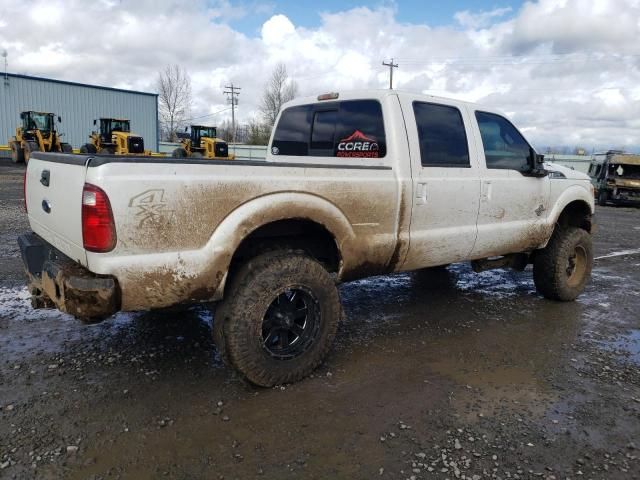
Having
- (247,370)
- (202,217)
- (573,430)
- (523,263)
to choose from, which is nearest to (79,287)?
(202,217)

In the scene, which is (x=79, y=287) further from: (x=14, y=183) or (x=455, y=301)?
(x=14, y=183)

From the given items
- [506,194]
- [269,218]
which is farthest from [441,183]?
[269,218]

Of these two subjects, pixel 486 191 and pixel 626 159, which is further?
pixel 626 159

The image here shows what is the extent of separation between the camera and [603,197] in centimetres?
1942

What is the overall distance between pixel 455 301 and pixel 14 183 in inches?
695

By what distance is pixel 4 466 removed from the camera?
2.44m

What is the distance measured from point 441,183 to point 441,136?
436mm

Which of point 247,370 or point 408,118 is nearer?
point 247,370

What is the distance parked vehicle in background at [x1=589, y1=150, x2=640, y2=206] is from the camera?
1819 centimetres

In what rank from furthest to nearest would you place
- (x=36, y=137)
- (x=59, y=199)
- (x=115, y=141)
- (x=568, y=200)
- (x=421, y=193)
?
(x=115, y=141)
(x=36, y=137)
(x=568, y=200)
(x=421, y=193)
(x=59, y=199)

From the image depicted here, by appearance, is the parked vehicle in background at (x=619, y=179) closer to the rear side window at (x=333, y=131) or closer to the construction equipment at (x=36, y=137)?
the rear side window at (x=333, y=131)

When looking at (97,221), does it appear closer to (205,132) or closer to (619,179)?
(619,179)

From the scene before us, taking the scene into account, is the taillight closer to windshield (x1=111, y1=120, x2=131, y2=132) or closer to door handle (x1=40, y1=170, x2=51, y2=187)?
door handle (x1=40, y1=170, x2=51, y2=187)

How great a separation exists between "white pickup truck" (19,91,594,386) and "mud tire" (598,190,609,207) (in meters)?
16.5
